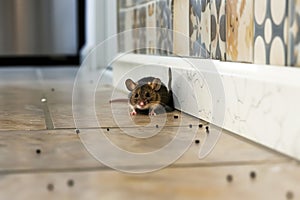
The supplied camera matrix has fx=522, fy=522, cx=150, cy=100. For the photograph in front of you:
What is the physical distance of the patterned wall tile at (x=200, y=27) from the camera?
983 mm

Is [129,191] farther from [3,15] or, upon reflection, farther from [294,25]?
[3,15]

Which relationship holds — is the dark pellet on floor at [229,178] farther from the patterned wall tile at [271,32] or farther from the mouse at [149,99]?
the mouse at [149,99]

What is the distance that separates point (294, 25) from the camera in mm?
630

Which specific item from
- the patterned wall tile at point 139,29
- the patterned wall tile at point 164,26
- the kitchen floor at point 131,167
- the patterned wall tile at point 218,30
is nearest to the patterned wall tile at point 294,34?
the kitchen floor at point 131,167

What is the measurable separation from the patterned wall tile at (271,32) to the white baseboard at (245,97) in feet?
0.06

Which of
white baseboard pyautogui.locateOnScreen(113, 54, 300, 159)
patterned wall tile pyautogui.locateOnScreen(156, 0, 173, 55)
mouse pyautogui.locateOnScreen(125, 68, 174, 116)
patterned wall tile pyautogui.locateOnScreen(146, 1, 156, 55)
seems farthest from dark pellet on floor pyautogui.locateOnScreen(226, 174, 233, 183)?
patterned wall tile pyautogui.locateOnScreen(146, 1, 156, 55)

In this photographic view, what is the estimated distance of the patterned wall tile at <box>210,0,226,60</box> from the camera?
896 millimetres

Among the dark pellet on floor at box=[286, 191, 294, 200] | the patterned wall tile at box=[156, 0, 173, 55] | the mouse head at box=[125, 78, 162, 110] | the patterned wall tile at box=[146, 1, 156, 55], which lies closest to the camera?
the dark pellet on floor at box=[286, 191, 294, 200]

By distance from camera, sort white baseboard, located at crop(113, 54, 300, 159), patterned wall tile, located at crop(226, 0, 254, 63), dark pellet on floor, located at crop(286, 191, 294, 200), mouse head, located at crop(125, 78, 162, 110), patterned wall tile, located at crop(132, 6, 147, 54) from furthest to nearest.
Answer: patterned wall tile, located at crop(132, 6, 147, 54), mouse head, located at crop(125, 78, 162, 110), patterned wall tile, located at crop(226, 0, 254, 63), white baseboard, located at crop(113, 54, 300, 159), dark pellet on floor, located at crop(286, 191, 294, 200)

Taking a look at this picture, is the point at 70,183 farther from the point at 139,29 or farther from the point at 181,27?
the point at 139,29

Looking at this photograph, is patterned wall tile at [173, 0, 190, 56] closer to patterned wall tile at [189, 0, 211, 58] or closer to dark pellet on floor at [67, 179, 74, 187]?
patterned wall tile at [189, 0, 211, 58]

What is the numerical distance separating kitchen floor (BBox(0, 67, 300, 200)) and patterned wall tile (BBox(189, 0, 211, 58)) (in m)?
0.16

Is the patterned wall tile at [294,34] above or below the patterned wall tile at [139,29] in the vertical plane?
above

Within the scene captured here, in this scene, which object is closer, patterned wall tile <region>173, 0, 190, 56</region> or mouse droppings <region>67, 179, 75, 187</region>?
mouse droppings <region>67, 179, 75, 187</region>
